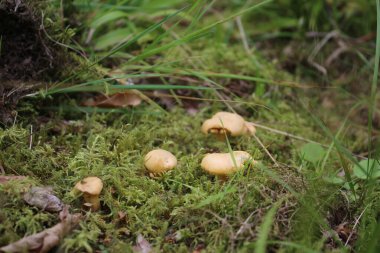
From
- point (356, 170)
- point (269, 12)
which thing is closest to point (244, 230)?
point (356, 170)

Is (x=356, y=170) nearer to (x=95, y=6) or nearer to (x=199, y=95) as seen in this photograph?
(x=199, y=95)

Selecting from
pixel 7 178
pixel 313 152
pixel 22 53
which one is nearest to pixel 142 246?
pixel 7 178

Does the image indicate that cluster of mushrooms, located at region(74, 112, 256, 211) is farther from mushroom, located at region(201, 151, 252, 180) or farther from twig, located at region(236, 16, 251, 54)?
twig, located at region(236, 16, 251, 54)

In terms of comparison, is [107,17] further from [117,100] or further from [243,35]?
[243,35]

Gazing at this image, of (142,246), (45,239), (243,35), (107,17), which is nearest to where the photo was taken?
(45,239)

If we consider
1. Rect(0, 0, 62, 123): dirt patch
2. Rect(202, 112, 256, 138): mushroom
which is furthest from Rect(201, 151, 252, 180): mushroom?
Rect(0, 0, 62, 123): dirt patch

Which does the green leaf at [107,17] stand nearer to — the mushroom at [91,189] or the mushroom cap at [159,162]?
the mushroom cap at [159,162]
